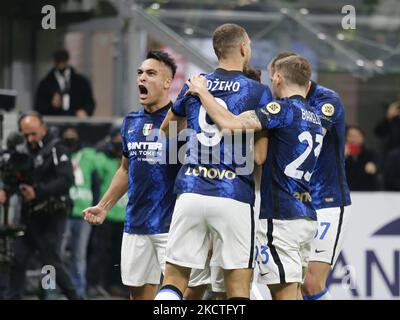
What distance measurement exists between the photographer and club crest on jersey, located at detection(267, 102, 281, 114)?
6.18 m

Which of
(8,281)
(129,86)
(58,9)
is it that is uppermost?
(58,9)

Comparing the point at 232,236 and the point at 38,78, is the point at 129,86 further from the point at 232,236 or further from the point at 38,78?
the point at 232,236

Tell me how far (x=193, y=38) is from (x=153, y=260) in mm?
7030

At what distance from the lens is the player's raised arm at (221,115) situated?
349 inches

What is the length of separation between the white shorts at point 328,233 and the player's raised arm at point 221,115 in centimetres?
191

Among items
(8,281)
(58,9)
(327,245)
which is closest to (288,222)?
(327,245)

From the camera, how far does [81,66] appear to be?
1984 cm

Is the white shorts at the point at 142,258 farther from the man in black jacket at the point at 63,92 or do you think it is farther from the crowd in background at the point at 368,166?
the man in black jacket at the point at 63,92

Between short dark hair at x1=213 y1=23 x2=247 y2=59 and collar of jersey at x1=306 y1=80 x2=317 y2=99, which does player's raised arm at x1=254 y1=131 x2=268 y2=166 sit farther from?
collar of jersey at x1=306 y1=80 x2=317 y2=99

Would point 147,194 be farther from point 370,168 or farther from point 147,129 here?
point 370,168

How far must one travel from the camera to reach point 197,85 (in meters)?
9.05

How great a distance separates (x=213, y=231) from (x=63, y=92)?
8.59m

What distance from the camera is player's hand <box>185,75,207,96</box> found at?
9031mm

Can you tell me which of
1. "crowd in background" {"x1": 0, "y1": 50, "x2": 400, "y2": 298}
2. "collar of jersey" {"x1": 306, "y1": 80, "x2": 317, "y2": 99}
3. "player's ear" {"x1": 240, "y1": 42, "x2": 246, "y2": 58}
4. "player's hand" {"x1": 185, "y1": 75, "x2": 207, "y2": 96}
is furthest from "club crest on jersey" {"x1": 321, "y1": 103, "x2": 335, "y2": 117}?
"crowd in background" {"x1": 0, "y1": 50, "x2": 400, "y2": 298}
